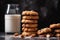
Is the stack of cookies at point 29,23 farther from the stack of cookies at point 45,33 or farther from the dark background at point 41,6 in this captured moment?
the dark background at point 41,6

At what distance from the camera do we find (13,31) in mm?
1757

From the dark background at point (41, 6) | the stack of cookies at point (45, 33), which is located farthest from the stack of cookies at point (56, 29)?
the dark background at point (41, 6)

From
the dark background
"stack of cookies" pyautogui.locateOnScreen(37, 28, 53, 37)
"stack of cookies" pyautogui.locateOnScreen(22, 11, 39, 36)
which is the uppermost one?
the dark background

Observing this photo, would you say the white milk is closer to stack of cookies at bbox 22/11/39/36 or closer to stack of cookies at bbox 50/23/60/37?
stack of cookies at bbox 22/11/39/36

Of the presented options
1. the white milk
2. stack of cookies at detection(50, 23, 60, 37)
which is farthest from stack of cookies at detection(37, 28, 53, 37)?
the white milk

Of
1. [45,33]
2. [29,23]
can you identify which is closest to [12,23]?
[29,23]

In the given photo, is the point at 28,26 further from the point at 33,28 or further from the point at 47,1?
the point at 47,1

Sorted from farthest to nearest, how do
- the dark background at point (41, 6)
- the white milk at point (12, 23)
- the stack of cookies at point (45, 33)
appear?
the dark background at point (41, 6), the white milk at point (12, 23), the stack of cookies at point (45, 33)

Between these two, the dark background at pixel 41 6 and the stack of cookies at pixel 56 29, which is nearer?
the stack of cookies at pixel 56 29

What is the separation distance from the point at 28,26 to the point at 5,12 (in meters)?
0.29

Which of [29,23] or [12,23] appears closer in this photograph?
[29,23]

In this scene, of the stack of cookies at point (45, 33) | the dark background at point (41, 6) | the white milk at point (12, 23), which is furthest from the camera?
the dark background at point (41, 6)

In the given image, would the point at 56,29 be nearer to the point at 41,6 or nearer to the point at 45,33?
the point at 45,33

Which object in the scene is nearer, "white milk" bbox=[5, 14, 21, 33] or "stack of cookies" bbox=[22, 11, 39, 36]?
"stack of cookies" bbox=[22, 11, 39, 36]
